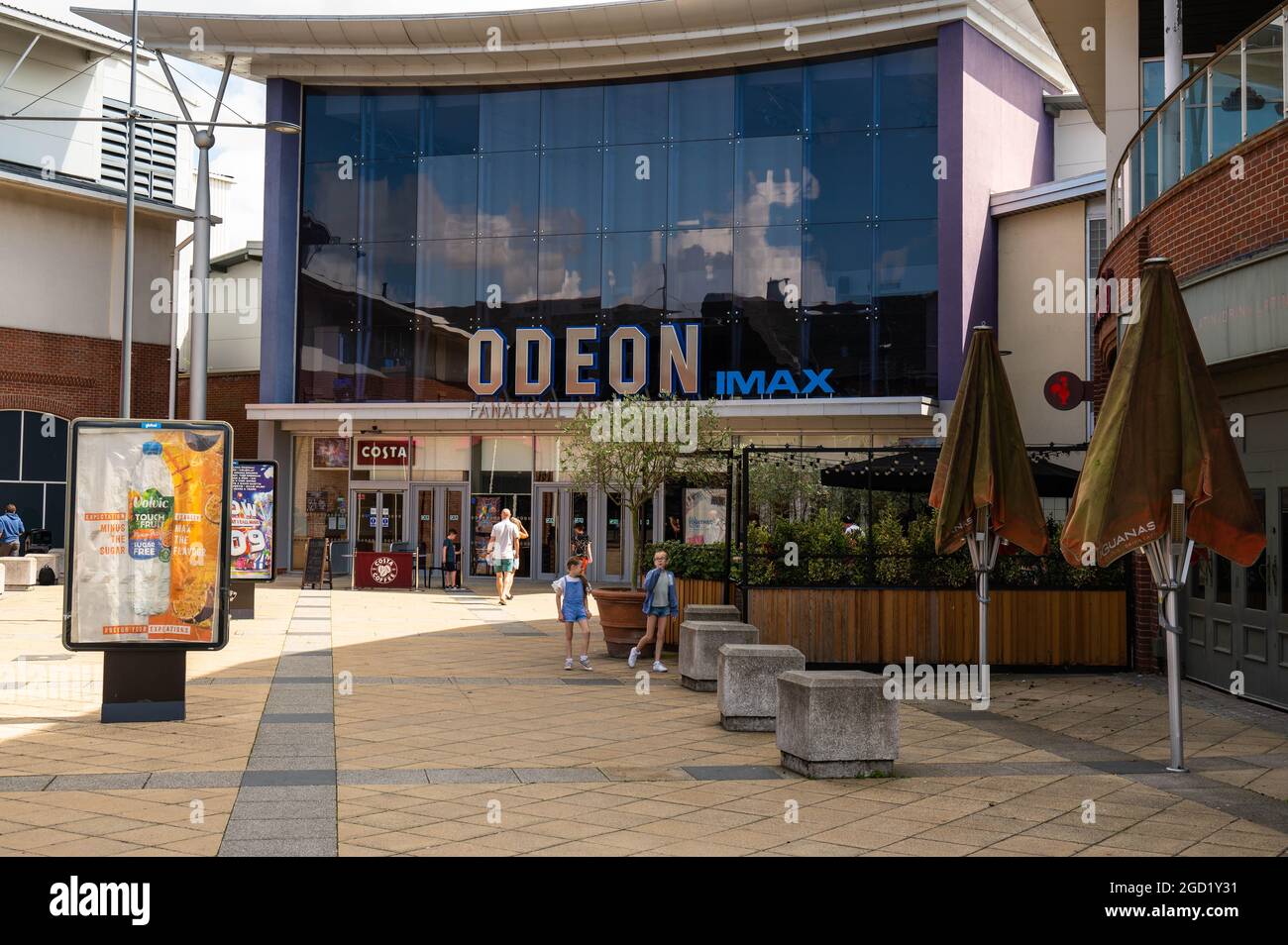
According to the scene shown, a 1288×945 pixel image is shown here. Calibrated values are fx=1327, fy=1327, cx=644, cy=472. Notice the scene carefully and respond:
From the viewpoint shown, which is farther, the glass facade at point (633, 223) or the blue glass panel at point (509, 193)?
the blue glass panel at point (509, 193)

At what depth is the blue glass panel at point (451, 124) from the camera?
33.2 metres

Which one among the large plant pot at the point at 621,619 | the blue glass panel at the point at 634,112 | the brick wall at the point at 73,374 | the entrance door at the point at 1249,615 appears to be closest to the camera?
the entrance door at the point at 1249,615

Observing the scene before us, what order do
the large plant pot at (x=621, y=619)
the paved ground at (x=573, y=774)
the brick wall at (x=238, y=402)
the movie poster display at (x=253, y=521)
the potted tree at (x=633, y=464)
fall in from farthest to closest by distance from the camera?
1. the brick wall at (x=238, y=402)
2. the movie poster display at (x=253, y=521)
3. the potted tree at (x=633, y=464)
4. the large plant pot at (x=621, y=619)
5. the paved ground at (x=573, y=774)

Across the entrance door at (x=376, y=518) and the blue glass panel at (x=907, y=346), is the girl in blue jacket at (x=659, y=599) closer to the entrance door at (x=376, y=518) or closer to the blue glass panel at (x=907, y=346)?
the blue glass panel at (x=907, y=346)

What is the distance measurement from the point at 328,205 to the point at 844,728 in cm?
2803

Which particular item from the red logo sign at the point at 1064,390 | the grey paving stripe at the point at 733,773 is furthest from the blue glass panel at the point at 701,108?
the grey paving stripe at the point at 733,773

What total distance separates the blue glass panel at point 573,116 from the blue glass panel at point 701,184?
2262 mm

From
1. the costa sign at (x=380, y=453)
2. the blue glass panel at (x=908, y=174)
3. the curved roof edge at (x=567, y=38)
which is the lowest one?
the costa sign at (x=380, y=453)

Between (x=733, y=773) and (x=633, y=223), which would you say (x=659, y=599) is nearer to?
(x=733, y=773)

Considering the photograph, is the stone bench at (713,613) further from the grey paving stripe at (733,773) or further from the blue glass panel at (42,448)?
the blue glass panel at (42,448)

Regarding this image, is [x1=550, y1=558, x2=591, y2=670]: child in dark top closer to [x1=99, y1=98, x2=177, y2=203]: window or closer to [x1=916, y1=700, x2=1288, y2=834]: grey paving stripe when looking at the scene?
[x1=916, y1=700, x2=1288, y2=834]: grey paving stripe

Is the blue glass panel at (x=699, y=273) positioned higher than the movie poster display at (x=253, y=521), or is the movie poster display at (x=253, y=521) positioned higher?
the blue glass panel at (x=699, y=273)

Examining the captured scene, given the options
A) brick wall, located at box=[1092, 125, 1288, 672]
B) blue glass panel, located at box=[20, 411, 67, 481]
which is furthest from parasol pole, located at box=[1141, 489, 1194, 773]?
blue glass panel, located at box=[20, 411, 67, 481]
